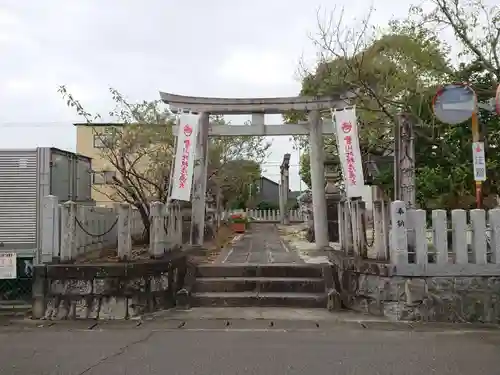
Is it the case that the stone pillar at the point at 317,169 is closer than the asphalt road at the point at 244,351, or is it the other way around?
the asphalt road at the point at 244,351

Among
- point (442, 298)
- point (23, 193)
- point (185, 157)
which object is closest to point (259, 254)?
point (185, 157)

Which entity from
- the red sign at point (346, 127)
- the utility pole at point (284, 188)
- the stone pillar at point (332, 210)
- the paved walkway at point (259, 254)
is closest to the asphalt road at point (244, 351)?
the paved walkway at point (259, 254)

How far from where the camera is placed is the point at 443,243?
341 inches

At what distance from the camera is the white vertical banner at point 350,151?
13.1 m

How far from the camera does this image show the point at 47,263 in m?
9.15

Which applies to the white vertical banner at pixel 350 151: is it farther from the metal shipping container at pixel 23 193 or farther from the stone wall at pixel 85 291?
the metal shipping container at pixel 23 193

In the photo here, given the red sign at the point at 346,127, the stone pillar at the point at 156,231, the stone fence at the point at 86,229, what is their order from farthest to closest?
the red sign at the point at 346,127 < the stone pillar at the point at 156,231 < the stone fence at the point at 86,229

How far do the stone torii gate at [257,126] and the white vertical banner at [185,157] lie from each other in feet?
2.45

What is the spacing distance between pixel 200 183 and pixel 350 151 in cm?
472

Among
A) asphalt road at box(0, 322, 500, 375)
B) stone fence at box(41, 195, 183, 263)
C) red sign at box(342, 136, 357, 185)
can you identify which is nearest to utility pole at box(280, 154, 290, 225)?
red sign at box(342, 136, 357, 185)

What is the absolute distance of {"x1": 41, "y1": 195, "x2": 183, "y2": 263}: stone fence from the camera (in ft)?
30.2

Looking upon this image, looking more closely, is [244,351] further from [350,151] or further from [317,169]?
[317,169]

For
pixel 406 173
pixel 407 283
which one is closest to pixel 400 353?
pixel 407 283

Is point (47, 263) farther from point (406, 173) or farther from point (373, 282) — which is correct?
point (406, 173)
